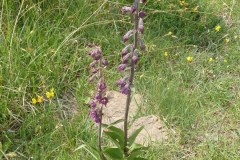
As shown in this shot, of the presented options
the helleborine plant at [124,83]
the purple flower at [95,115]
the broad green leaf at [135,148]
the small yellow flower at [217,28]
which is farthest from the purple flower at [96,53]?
the small yellow flower at [217,28]

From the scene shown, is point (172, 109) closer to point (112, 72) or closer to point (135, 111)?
point (135, 111)

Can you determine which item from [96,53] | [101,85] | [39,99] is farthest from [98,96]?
[39,99]

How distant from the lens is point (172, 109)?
123 inches

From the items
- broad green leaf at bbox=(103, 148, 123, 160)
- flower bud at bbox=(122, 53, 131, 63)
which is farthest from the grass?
flower bud at bbox=(122, 53, 131, 63)

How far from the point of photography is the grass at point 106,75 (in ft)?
9.26

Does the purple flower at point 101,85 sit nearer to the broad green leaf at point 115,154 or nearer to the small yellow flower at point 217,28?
the broad green leaf at point 115,154

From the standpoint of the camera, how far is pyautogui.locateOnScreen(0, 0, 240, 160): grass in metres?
2.82

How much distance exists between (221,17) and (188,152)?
6.44ft

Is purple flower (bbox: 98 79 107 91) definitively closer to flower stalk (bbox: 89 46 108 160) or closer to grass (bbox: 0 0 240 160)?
flower stalk (bbox: 89 46 108 160)

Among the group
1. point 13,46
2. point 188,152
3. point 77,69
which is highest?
point 13,46

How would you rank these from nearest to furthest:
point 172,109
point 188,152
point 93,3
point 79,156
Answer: point 79,156 < point 188,152 < point 172,109 < point 93,3

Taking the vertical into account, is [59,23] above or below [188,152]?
above

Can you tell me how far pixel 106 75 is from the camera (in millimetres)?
3430

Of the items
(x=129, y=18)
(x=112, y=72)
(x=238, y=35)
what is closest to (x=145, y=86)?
(x=112, y=72)
